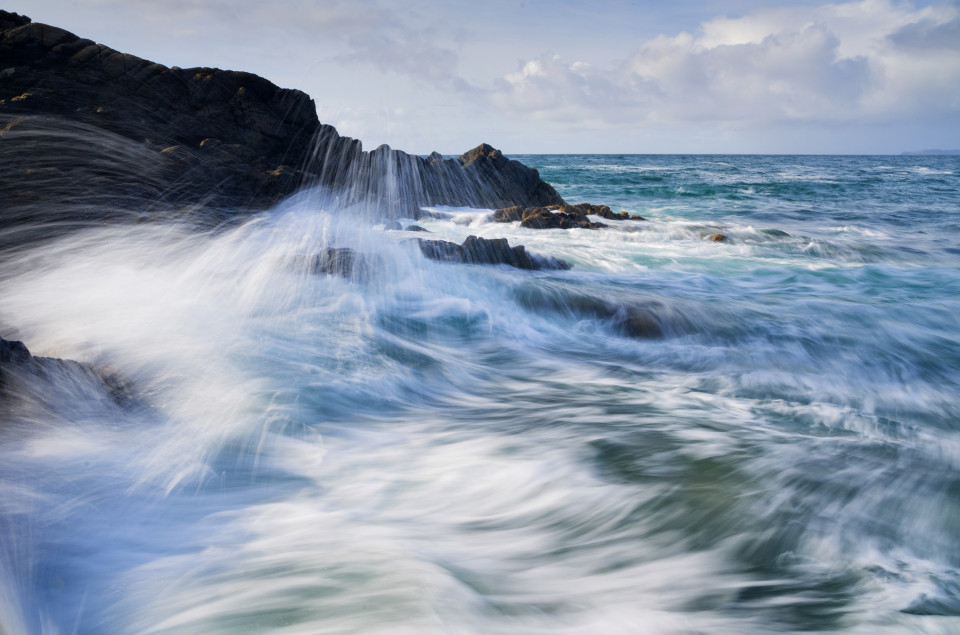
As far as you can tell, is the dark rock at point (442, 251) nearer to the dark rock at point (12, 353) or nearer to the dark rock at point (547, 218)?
the dark rock at point (547, 218)

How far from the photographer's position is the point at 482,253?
917 centimetres

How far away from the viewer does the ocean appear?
2.37 metres

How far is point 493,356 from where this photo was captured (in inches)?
239

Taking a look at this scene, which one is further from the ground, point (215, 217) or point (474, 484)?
point (215, 217)

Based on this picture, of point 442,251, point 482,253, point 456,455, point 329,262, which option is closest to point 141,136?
point 329,262

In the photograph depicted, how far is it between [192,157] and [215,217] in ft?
5.58

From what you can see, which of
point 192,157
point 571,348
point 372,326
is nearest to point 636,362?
point 571,348

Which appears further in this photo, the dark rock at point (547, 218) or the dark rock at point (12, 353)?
the dark rock at point (547, 218)

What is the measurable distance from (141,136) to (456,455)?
8583 millimetres

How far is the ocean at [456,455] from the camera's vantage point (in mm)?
2373

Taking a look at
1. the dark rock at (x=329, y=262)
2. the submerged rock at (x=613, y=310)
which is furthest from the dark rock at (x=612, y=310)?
the dark rock at (x=329, y=262)

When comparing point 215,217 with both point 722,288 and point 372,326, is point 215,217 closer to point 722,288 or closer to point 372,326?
point 372,326

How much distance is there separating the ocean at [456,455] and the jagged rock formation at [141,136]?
135 centimetres

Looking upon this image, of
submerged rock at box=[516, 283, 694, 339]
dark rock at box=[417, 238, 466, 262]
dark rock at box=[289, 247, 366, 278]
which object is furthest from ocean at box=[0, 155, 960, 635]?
dark rock at box=[417, 238, 466, 262]
